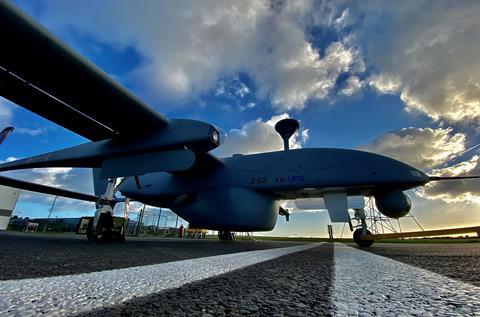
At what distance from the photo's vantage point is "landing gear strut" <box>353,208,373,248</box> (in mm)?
6113

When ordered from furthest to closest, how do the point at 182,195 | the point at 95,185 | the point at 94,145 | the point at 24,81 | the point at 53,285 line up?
the point at 182,195 < the point at 95,185 < the point at 94,145 < the point at 24,81 < the point at 53,285

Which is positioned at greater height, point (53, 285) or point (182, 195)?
point (182, 195)

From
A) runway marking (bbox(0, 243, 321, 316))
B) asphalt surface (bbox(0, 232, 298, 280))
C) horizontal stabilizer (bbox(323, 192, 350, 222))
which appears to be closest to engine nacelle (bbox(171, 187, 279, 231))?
horizontal stabilizer (bbox(323, 192, 350, 222))

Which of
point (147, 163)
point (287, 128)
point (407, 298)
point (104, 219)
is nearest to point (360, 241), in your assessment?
point (287, 128)

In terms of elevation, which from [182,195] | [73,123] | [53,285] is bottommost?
[53,285]

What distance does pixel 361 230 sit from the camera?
6.26 metres

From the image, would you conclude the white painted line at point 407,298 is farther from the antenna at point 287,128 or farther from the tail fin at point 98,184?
the tail fin at point 98,184

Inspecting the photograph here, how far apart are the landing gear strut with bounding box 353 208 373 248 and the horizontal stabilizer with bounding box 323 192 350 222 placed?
1.66ft

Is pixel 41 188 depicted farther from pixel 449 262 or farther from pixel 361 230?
pixel 449 262

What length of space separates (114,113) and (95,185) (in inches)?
138

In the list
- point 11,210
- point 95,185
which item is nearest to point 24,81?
point 95,185

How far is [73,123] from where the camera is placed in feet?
15.3

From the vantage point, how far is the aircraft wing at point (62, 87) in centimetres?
298

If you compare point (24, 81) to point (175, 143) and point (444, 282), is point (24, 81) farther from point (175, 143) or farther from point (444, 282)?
point (444, 282)
